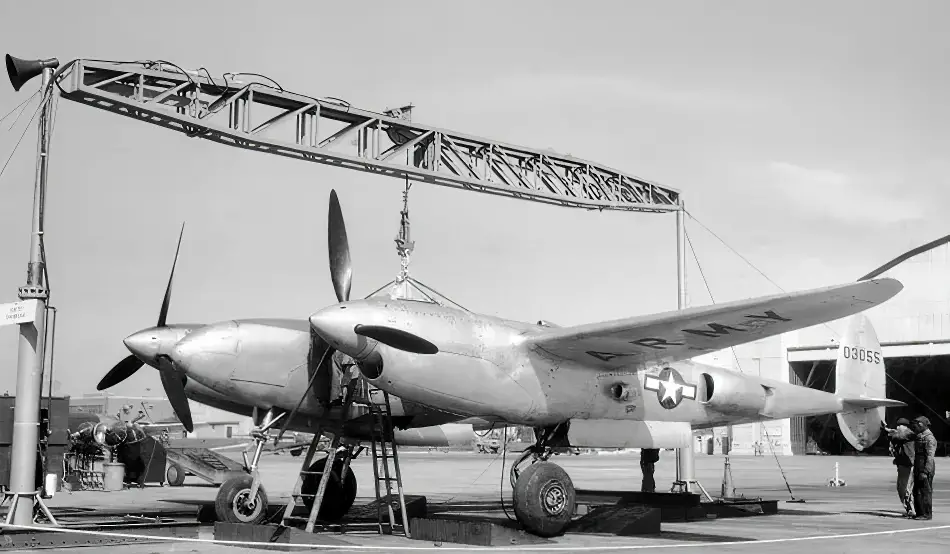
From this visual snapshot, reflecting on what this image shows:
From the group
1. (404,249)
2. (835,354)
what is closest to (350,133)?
(404,249)

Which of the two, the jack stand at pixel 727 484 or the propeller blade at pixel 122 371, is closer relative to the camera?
the propeller blade at pixel 122 371

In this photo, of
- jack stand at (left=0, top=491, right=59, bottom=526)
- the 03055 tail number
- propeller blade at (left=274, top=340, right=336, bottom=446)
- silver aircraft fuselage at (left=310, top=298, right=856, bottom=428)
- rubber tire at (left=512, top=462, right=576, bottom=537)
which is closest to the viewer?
silver aircraft fuselage at (left=310, top=298, right=856, bottom=428)

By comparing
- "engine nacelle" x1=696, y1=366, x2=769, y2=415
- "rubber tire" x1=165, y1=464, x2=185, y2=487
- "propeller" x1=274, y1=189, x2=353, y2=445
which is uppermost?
"propeller" x1=274, y1=189, x2=353, y2=445

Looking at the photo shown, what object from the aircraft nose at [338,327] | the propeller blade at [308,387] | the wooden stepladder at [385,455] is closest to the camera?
the aircraft nose at [338,327]

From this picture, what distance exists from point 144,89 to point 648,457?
12.0 meters

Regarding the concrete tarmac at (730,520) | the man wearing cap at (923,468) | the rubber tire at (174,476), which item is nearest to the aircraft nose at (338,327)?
the concrete tarmac at (730,520)

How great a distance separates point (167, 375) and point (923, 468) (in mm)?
12862

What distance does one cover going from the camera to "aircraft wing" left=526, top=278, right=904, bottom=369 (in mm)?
11750

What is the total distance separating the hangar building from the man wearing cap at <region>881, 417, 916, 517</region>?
30.1 m

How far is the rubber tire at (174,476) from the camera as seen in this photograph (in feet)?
91.7

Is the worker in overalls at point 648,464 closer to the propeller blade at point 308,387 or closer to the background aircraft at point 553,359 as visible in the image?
the background aircraft at point 553,359

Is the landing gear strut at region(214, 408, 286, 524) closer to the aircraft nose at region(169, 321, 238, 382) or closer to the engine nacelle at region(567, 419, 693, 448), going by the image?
the aircraft nose at region(169, 321, 238, 382)

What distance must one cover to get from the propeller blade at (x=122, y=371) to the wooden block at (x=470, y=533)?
646cm

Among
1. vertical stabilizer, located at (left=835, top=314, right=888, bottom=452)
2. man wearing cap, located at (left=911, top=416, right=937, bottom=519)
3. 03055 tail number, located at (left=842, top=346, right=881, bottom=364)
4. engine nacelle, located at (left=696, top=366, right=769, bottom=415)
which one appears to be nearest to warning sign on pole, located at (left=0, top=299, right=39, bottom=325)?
engine nacelle, located at (left=696, top=366, right=769, bottom=415)
